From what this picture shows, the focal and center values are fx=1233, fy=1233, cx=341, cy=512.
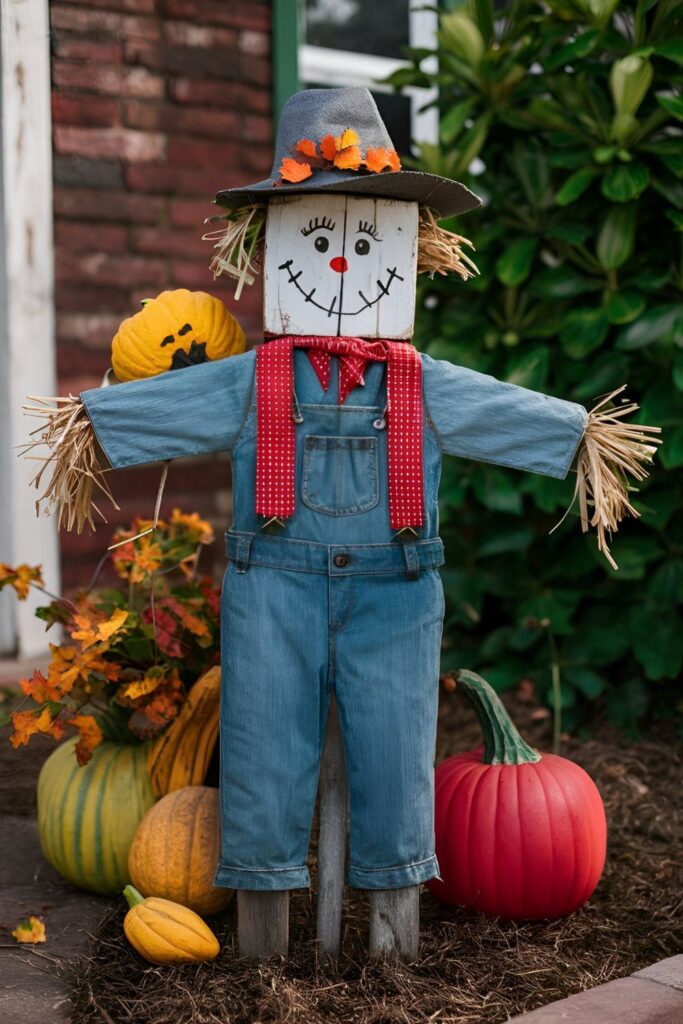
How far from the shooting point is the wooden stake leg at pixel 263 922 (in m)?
2.61

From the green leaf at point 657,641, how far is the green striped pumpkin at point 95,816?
1.80 metres

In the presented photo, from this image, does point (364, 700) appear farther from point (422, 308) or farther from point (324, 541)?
point (422, 308)

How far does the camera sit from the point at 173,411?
255 centimetres

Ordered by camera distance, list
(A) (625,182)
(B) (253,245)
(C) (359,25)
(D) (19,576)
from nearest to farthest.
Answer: (B) (253,245) → (D) (19,576) → (A) (625,182) → (C) (359,25)

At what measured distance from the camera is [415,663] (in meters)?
2.58

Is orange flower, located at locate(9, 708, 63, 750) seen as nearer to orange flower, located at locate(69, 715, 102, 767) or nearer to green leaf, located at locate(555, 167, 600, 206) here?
orange flower, located at locate(69, 715, 102, 767)

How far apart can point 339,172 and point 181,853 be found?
4.99 feet

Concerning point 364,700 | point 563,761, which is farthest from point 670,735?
point 364,700

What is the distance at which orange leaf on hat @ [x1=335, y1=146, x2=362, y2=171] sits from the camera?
2.49 metres

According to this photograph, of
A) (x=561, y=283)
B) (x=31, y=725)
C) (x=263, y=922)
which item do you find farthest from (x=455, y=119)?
(x=263, y=922)

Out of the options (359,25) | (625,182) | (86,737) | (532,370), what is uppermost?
(359,25)

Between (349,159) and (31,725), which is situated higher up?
(349,159)

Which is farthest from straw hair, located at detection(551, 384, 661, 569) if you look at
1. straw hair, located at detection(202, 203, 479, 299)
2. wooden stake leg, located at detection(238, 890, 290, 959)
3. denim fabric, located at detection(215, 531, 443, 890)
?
wooden stake leg, located at detection(238, 890, 290, 959)

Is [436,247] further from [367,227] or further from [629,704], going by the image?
[629,704]
